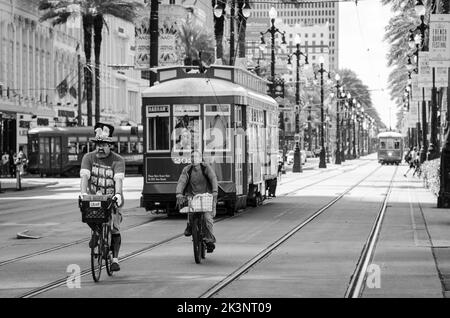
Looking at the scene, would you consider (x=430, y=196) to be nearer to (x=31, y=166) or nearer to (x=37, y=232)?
(x=37, y=232)

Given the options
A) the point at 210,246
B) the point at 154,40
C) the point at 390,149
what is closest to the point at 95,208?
the point at 210,246

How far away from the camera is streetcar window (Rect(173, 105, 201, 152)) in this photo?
89.7 feet

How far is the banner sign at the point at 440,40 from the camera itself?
97.0 ft

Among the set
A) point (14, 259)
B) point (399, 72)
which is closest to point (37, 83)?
point (399, 72)

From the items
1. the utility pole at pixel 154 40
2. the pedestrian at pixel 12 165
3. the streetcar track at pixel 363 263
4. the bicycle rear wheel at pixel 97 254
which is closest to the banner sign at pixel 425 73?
the utility pole at pixel 154 40

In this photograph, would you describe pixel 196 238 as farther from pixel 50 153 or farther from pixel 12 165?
pixel 12 165

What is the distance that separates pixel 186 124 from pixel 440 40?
746 cm

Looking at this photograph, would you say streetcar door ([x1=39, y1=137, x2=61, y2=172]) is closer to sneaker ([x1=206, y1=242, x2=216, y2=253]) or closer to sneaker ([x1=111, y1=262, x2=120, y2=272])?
sneaker ([x1=206, y1=242, x2=216, y2=253])

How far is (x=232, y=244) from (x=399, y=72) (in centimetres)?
7494

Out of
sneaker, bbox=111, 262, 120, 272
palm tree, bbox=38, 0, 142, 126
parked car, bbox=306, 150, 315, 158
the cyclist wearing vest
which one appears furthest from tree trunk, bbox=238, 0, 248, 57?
parked car, bbox=306, 150, 315, 158

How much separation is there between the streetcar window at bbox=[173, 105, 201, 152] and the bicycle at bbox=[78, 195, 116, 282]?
41.4 ft

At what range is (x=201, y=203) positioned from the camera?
1684 cm

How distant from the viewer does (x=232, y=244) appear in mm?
20406

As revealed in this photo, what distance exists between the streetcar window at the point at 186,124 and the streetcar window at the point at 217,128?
245 mm
